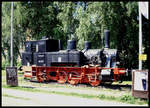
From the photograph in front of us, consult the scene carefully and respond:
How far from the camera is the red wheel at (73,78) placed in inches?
679

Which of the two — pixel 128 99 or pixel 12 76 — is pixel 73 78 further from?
pixel 128 99

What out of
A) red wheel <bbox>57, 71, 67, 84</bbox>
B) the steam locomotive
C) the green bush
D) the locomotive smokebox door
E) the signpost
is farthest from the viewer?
red wheel <bbox>57, 71, 67, 84</bbox>

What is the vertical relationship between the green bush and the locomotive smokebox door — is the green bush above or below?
below

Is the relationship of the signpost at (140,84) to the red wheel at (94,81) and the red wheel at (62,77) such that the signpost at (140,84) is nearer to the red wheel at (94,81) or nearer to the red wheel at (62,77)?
the red wheel at (94,81)

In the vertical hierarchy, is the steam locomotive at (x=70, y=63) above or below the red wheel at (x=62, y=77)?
above

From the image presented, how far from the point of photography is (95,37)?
21.8m

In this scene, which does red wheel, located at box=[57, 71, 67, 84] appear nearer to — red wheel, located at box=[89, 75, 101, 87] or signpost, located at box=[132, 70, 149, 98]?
red wheel, located at box=[89, 75, 101, 87]

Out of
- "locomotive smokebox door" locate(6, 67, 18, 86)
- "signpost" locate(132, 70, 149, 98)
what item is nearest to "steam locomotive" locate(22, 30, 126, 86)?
"locomotive smokebox door" locate(6, 67, 18, 86)

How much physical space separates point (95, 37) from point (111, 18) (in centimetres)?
223

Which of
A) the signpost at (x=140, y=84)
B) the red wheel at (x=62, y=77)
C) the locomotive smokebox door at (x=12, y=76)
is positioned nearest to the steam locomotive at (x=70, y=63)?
the red wheel at (x=62, y=77)

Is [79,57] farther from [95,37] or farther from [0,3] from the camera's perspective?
[0,3]

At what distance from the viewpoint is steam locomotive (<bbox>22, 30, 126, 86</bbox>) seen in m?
16.1

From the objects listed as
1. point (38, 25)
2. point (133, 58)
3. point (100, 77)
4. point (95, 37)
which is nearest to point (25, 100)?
point (100, 77)

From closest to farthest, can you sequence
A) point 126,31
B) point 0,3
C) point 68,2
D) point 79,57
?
point 79,57
point 126,31
point 68,2
point 0,3
